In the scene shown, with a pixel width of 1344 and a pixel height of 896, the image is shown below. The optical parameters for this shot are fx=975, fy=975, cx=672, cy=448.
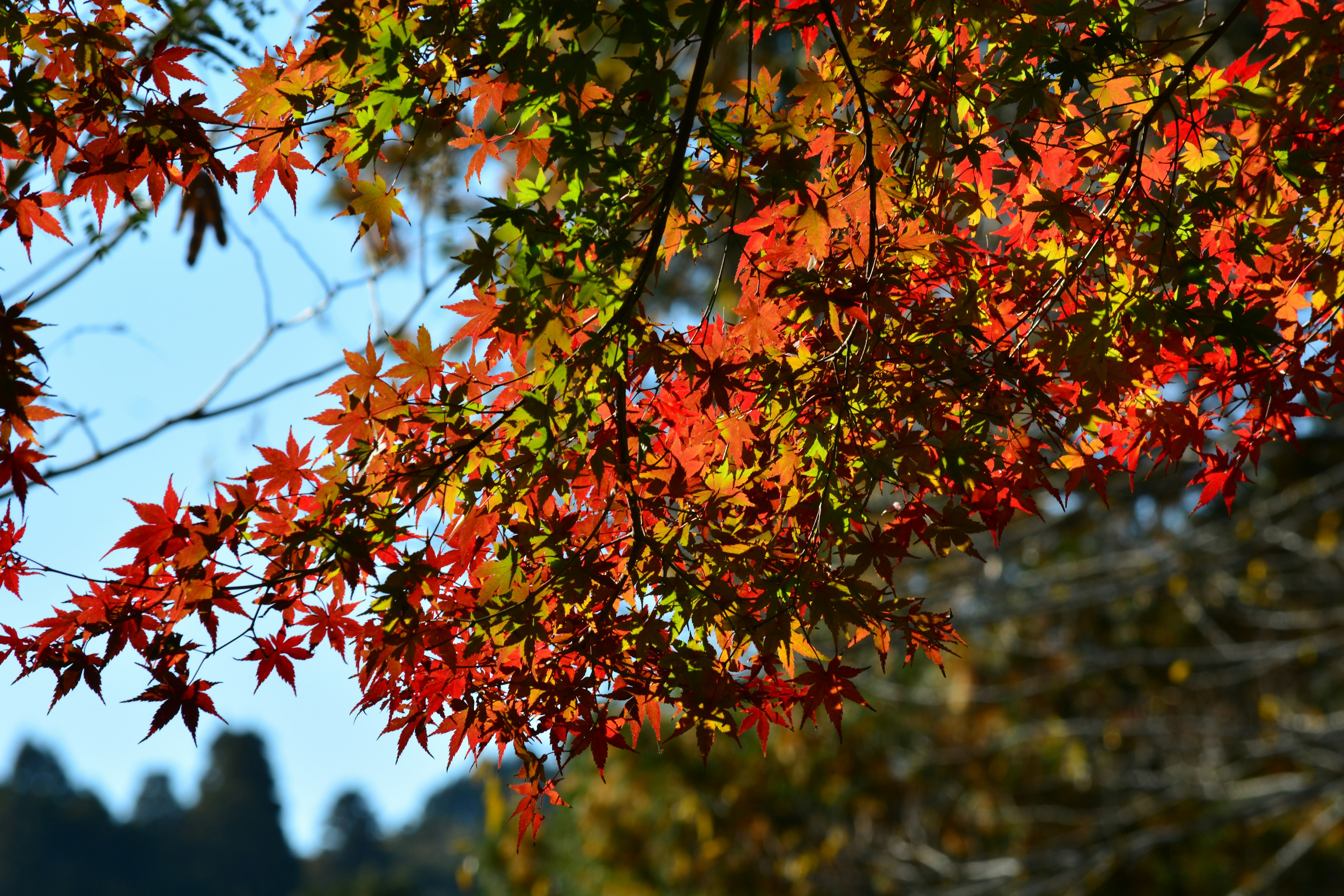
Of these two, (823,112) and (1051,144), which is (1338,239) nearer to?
(1051,144)

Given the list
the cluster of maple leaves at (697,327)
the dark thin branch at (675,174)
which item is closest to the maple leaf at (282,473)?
the cluster of maple leaves at (697,327)

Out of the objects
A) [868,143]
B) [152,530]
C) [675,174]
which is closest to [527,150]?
[675,174]

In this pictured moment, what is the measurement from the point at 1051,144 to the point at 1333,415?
4954 mm

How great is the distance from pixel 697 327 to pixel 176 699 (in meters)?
0.88

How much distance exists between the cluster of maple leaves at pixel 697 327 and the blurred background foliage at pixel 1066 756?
3.97m

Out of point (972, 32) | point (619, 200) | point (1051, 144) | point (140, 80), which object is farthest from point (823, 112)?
point (140, 80)

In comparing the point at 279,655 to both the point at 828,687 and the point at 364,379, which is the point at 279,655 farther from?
the point at 828,687

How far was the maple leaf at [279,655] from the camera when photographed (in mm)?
1385

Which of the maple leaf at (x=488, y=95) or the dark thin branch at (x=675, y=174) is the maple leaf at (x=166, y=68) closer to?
the maple leaf at (x=488, y=95)

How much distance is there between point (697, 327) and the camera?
4.71 ft

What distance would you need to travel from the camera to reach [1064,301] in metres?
1.58

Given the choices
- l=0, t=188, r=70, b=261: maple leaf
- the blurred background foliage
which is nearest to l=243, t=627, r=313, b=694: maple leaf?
l=0, t=188, r=70, b=261: maple leaf

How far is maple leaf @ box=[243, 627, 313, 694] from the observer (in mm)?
1385

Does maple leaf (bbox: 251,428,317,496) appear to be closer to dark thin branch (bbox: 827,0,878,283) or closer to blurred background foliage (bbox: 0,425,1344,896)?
dark thin branch (bbox: 827,0,878,283)
